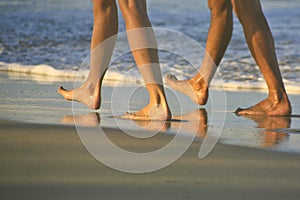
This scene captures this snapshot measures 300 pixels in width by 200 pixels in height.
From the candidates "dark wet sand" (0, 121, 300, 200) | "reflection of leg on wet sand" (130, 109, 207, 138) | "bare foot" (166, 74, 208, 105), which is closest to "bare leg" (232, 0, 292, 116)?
"bare foot" (166, 74, 208, 105)

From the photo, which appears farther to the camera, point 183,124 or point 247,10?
point 247,10

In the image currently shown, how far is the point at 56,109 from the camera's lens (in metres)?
4.98

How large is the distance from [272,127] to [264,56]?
73 cm

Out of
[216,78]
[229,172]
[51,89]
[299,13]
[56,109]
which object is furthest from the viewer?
[299,13]

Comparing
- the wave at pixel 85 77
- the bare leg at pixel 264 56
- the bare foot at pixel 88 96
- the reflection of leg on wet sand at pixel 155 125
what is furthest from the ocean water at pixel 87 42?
the reflection of leg on wet sand at pixel 155 125

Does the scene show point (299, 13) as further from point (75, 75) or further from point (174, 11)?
point (75, 75)

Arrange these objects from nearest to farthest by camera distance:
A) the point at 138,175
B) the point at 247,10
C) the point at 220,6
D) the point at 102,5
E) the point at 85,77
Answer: the point at 138,175 → the point at 102,5 → the point at 247,10 → the point at 220,6 → the point at 85,77

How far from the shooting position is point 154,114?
4.63 m

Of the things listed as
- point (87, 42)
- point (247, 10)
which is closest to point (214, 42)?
point (247, 10)

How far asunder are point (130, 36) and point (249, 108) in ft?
3.27

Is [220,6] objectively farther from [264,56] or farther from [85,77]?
[85,77]

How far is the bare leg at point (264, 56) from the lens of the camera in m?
5.11

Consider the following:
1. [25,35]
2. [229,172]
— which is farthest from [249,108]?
[25,35]

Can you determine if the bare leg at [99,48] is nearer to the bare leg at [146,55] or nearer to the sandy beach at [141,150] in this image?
the sandy beach at [141,150]
